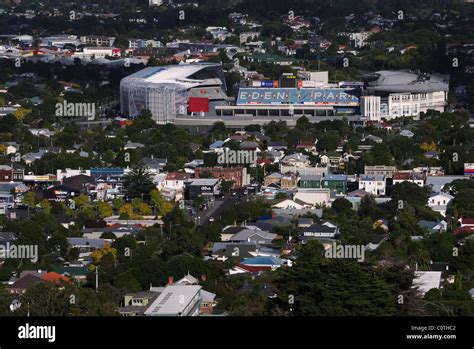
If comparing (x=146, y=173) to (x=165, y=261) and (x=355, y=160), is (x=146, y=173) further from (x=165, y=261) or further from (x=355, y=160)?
(x=165, y=261)

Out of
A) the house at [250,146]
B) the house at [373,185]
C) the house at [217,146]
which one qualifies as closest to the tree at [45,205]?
the house at [373,185]

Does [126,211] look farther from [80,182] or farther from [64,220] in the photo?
[80,182]

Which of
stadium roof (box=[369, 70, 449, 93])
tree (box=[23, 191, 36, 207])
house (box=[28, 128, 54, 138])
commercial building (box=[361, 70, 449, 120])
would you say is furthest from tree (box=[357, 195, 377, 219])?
stadium roof (box=[369, 70, 449, 93])

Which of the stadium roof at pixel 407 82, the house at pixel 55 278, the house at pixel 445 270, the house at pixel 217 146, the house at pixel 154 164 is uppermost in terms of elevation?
the stadium roof at pixel 407 82

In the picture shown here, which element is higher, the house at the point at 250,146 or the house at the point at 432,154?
the house at the point at 250,146

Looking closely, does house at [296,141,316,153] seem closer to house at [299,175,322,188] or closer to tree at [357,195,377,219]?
house at [299,175,322,188]

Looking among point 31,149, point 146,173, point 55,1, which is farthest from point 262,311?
point 55,1

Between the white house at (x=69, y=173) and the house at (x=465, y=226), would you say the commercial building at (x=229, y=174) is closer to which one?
the white house at (x=69, y=173)
